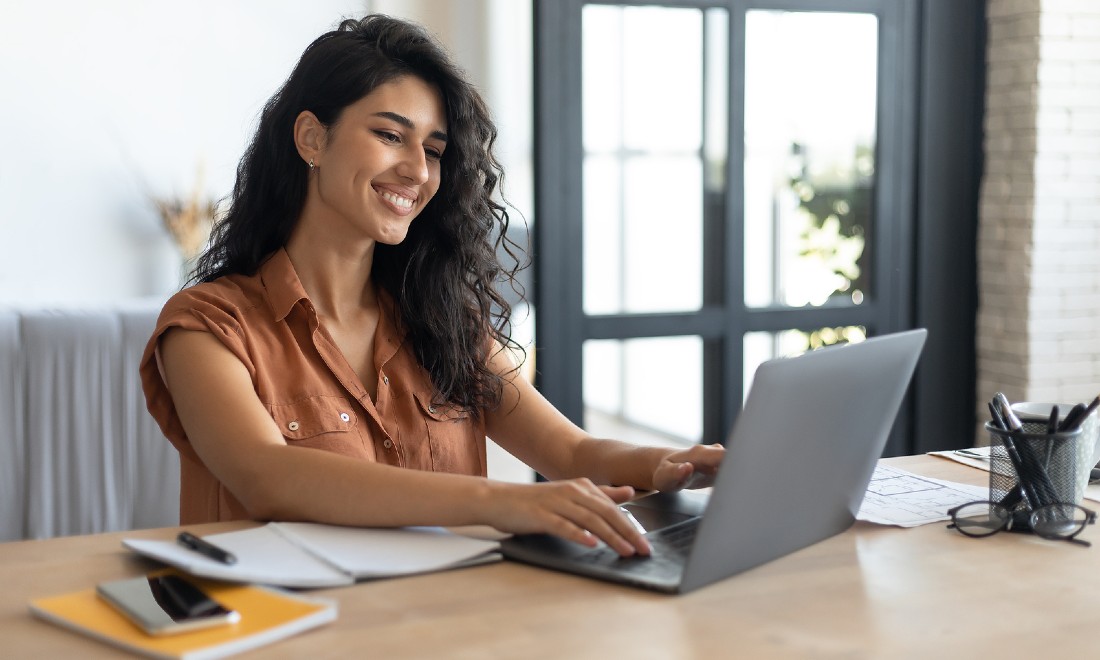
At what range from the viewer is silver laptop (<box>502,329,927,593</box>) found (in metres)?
1.15

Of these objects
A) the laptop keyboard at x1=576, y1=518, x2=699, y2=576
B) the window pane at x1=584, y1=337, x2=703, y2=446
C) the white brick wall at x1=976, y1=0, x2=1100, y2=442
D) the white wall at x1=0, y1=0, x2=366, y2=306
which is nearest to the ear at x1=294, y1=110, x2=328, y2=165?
the laptop keyboard at x1=576, y1=518, x2=699, y2=576

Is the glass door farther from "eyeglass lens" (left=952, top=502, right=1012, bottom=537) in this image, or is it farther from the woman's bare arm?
"eyeglass lens" (left=952, top=502, right=1012, bottom=537)

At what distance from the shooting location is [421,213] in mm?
2121

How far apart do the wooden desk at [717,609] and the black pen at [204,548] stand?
0.05 metres

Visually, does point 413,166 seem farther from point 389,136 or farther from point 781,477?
point 781,477

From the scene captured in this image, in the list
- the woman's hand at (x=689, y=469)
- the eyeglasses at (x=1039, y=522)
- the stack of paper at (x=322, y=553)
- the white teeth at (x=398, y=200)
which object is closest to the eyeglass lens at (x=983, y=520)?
the eyeglasses at (x=1039, y=522)

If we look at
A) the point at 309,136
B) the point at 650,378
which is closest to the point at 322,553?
the point at 309,136

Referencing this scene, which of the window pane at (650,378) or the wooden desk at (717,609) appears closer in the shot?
the wooden desk at (717,609)

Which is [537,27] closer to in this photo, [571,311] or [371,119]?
[571,311]

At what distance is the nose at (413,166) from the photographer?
1934mm

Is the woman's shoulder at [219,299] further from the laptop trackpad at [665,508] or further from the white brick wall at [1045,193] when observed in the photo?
the white brick wall at [1045,193]

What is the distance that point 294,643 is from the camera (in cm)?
103

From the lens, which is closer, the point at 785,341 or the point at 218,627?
the point at 218,627

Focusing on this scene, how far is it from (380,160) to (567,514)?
844 millimetres
